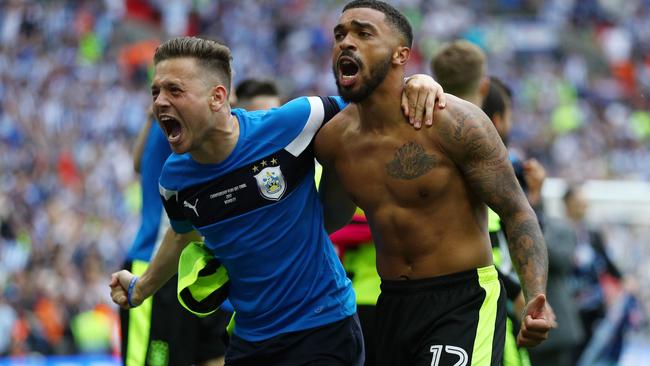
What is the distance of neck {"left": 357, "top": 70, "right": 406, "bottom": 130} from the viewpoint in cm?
475

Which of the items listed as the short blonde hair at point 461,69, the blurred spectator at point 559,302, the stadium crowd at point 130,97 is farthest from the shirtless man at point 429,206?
the blurred spectator at point 559,302

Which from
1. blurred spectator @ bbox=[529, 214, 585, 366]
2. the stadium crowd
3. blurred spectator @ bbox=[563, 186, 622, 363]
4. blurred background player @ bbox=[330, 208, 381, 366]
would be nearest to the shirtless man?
blurred background player @ bbox=[330, 208, 381, 366]

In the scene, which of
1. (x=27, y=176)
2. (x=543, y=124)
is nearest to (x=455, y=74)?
(x=27, y=176)

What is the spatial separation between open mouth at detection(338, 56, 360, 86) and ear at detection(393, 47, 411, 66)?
181 mm

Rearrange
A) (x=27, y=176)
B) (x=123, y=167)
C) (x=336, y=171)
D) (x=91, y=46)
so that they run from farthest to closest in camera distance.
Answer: (x=91, y=46) → (x=123, y=167) → (x=27, y=176) → (x=336, y=171)

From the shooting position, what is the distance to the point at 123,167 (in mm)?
18484

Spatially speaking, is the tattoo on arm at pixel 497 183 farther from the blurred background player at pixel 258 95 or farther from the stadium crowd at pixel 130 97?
the stadium crowd at pixel 130 97

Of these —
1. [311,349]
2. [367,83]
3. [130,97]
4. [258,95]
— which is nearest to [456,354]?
[311,349]

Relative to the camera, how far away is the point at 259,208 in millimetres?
4879

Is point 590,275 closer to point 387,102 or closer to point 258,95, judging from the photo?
point 258,95

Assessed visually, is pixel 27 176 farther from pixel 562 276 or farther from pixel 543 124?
pixel 543 124

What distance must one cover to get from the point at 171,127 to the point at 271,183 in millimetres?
486

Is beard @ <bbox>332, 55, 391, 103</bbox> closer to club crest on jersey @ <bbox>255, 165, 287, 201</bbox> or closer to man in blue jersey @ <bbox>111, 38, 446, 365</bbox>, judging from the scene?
man in blue jersey @ <bbox>111, 38, 446, 365</bbox>

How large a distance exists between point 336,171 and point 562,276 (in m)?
4.83
